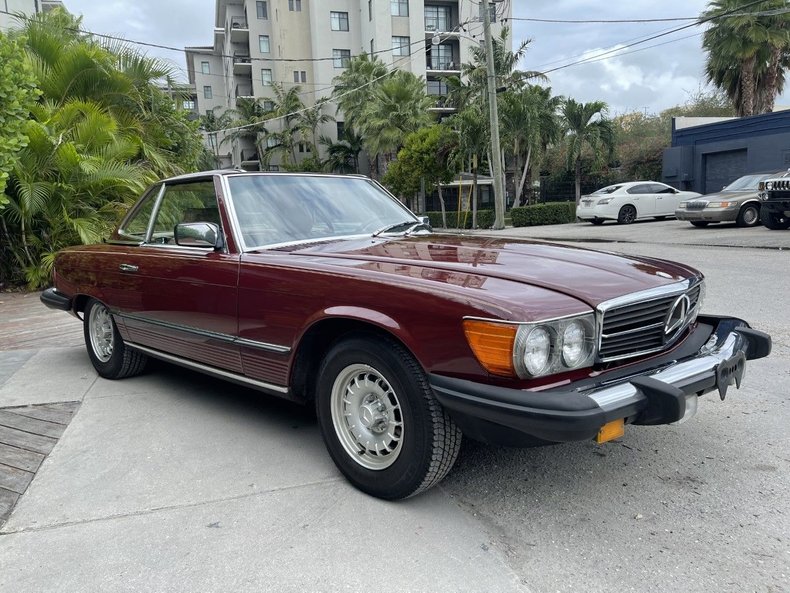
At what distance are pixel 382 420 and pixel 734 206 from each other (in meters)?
17.1

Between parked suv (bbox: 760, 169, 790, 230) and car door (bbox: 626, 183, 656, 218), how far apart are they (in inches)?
300

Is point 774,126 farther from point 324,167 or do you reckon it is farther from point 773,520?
point 324,167

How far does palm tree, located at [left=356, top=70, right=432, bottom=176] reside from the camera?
3409cm

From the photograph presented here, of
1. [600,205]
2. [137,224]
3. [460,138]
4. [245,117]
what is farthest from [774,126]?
[245,117]

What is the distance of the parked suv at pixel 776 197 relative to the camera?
44.7ft

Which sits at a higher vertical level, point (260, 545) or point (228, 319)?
point (228, 319)

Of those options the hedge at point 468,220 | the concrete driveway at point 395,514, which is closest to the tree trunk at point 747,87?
the hedge at point 468,220

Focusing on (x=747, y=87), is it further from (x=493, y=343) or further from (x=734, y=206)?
(x=493, y=343)

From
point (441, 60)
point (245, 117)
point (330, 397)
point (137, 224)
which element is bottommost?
point (330, 397)

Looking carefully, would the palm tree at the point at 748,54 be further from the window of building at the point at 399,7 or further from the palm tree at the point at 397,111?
the window of building at the point at 399,7

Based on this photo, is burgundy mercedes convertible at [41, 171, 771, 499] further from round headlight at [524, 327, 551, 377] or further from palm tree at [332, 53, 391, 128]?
palm tree at [332, 53, 391, 128]

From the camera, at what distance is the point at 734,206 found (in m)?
17.0

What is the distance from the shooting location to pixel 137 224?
192 inches

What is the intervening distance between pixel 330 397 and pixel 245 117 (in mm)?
49882
